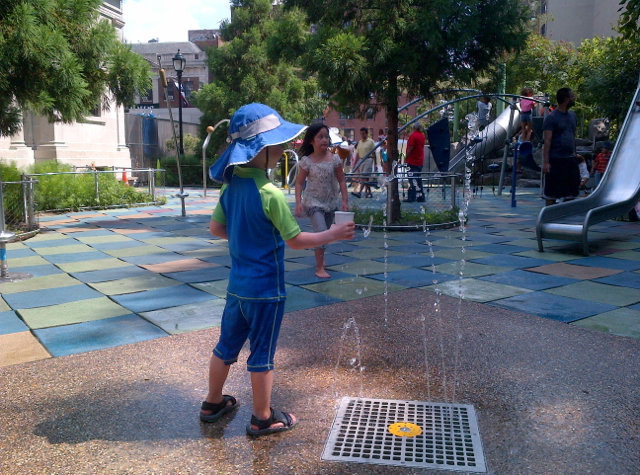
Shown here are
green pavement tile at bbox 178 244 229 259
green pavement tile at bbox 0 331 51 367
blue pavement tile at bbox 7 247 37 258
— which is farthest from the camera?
blue pavement tile at bbox 7 247 37 258

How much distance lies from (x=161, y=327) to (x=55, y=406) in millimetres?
1570

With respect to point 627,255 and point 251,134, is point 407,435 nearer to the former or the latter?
point 251,134

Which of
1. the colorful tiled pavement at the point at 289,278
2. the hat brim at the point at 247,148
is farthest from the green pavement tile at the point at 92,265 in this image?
the hat brim at the point at 247,148

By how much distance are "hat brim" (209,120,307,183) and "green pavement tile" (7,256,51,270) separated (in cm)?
566

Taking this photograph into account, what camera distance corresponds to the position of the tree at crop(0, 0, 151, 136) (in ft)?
30.2

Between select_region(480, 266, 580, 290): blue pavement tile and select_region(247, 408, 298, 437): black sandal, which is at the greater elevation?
select_region(480, 266, 580, 290): blue pavement tile

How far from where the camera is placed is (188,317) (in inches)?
211

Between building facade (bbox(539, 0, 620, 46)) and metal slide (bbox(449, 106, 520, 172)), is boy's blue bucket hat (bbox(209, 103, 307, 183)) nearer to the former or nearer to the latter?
metal slide (bbox(449, 106, 520, 172))

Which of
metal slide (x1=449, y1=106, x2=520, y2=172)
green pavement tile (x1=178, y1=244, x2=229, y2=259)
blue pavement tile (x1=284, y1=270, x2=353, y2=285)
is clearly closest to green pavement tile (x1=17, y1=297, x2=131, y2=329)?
blue pavement tile (x1=284, y1=270, x2=353, y2=285)

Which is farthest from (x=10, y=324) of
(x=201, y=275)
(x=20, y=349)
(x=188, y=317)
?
(x=201, y=275)

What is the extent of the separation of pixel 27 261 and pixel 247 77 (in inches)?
778

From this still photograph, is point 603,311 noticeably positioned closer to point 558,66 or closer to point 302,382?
point 302,382

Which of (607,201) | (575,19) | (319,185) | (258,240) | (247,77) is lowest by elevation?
(607,201)

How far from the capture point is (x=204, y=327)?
5.05 metres
